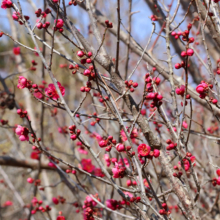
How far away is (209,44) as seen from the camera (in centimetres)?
301

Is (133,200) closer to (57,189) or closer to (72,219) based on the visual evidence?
(72,219)

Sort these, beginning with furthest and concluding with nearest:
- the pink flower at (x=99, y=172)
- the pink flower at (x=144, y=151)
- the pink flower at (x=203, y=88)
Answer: the pink flower at (x=99, y=172)
the pink flower at (x=203, y=88)
the pink flower at (x=144, y=151)

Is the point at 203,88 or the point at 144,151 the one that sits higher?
the point at 203,88

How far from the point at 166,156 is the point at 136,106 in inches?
16.0

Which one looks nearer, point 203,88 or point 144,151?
point 144,151

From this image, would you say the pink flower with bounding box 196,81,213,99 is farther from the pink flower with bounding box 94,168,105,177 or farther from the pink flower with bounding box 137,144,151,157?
the pink flower with bounding box 94,168,105,177

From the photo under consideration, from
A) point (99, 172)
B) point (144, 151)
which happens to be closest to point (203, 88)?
point (144, 151)

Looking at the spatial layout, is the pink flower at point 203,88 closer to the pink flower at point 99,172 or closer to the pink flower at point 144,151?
the pink flower at point 144,151

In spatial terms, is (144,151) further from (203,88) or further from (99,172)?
(99,172)

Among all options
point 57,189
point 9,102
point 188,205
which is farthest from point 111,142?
point 57,189

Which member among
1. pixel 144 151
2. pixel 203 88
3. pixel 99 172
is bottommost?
pixel 99 172

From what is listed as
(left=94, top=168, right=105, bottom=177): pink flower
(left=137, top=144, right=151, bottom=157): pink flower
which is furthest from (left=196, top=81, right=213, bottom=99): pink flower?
(left=94, top=168, right=105, bottom=177): pink flower

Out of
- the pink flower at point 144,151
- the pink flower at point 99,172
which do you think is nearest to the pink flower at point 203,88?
the pink flower at point 144,151

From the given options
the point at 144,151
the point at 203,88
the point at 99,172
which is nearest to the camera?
the point at 144,151
